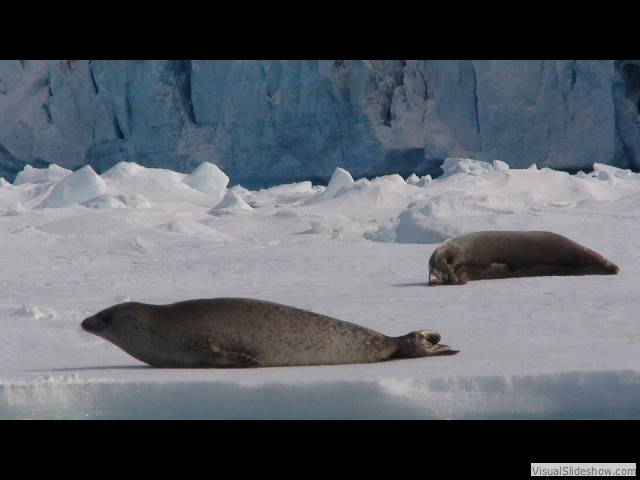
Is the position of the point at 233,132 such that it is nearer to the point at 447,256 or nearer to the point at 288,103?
the point at 288,103

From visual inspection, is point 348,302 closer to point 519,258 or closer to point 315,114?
point 519,258

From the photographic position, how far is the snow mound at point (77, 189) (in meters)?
13.3

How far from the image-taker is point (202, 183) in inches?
612

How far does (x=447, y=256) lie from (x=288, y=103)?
51.8 feet

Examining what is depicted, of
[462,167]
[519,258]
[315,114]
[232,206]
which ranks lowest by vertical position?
[232,206]

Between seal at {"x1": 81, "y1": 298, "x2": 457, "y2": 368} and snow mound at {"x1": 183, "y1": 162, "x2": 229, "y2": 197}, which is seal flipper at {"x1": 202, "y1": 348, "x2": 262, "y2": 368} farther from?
snow mound at {"x1": 183, "y1": 162, "x2": 229, "y2": 197}

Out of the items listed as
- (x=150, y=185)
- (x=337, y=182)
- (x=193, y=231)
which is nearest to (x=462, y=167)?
(x=337, y=182)

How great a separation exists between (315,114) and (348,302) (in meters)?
16.5

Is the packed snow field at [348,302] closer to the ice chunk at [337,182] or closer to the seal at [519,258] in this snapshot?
the seal at [519,258]

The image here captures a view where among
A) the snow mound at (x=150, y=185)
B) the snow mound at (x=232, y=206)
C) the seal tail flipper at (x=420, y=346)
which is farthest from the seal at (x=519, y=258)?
the snow mound at (x=150, y=185)

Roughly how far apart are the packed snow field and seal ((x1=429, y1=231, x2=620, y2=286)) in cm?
21

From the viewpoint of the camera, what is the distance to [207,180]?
1557 centimetres

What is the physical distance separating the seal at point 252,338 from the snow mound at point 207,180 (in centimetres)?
1246
